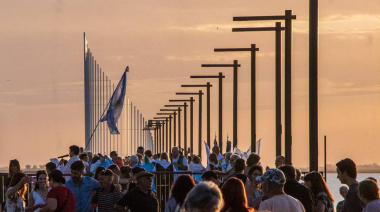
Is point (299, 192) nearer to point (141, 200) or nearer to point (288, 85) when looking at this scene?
point (141, 200)

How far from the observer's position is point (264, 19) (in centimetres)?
3338

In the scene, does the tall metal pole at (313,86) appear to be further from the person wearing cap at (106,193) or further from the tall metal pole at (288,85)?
the person wearing cap at (106,193)

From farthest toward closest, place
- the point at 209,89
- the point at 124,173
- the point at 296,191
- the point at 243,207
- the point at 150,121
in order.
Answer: the point at 150,121 → the point at 209,89 → the point at 124,173 → the point at 296,191 → the point at 243,207

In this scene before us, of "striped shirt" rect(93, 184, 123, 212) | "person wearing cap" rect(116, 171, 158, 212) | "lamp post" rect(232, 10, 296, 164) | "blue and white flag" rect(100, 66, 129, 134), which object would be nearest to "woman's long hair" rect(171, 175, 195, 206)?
"person wearing cap" rect(116, 171, 158, 212)

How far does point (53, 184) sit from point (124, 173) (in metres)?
4.74

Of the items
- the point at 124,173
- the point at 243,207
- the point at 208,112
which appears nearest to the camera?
the point at 243,207

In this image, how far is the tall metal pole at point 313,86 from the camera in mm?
25609

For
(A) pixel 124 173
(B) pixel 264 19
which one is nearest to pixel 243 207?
(A) pixel 124 173

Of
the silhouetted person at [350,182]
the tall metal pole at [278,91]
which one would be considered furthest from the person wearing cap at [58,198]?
the tall metal pole at [278,91]

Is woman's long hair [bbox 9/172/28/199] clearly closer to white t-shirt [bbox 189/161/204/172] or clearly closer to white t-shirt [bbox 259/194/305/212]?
white t-shirt [bbox 259/194/305/212]

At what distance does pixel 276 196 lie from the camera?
13.1 m

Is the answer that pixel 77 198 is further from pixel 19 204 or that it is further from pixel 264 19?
pixel 264 19

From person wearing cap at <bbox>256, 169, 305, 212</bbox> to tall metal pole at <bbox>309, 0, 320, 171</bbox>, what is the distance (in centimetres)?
1232

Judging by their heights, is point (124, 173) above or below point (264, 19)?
below
